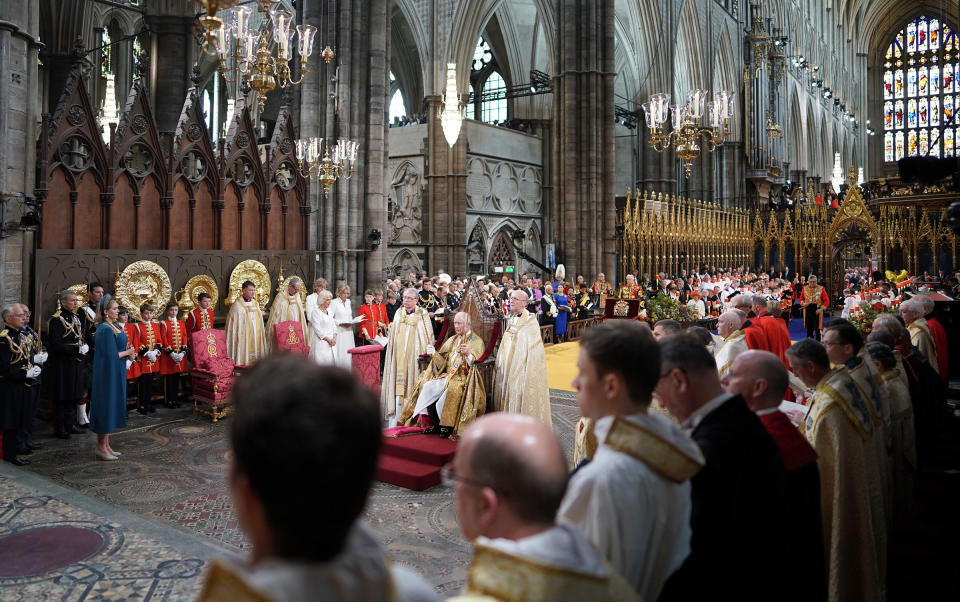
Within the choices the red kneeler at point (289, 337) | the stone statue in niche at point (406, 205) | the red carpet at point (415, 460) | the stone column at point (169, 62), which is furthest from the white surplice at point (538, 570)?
the stone statue in niche at point (406, 205)

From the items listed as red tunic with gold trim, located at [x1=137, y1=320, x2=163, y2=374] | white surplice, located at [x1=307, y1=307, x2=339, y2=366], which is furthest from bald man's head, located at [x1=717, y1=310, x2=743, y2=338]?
red tunic with gold trim, located at [x1=137, y1=320, x2=163, y2=374]

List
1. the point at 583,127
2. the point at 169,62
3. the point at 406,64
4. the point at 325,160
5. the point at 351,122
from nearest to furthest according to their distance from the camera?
1. the point at 325,160
2. the point at 169,62
3. the point at 351,122
4. the point at 583,127
5. the point at 406,64

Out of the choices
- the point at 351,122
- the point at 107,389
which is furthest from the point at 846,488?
the point at 351,122

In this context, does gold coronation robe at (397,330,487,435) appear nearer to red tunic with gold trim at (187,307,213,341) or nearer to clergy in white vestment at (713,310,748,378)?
clergy in white vestment at (713,310,748,378)

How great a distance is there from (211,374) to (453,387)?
11.5 feet

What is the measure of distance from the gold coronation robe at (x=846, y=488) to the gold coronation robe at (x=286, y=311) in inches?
328

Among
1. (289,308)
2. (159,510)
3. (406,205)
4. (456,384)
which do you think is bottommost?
(159,510)

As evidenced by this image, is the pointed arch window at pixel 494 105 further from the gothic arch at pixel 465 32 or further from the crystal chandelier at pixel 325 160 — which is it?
the crystal chandelier at pixel 325 160

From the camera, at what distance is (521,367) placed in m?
7.28

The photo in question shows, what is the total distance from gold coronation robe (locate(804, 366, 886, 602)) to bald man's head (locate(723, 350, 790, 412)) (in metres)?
0.78

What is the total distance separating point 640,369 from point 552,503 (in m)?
0.68

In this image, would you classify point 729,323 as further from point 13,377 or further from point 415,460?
point 13,377

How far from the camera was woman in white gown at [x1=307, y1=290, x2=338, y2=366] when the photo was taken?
9477mm

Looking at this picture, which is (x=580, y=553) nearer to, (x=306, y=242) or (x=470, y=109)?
(x=306, y=242)
